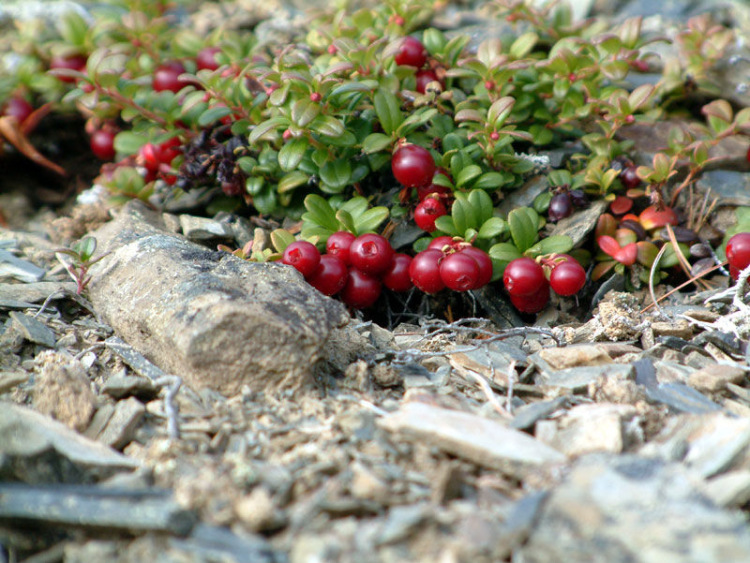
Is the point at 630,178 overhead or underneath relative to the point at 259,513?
overhead

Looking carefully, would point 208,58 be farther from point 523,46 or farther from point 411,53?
point 523,46

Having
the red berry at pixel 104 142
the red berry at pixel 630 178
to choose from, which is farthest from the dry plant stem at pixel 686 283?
the red berry at pixel 104 142

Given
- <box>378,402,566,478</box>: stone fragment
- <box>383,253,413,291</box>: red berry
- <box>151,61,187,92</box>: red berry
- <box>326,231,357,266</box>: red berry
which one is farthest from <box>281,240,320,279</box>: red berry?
<box>151,61,187,92</box>: red berry

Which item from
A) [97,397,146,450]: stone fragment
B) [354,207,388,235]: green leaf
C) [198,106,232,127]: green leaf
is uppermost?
[198,106,232,127]: green leaf

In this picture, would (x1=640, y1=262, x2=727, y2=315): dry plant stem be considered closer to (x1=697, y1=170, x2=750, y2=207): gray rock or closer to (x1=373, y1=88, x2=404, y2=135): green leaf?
(x1=697, y1=170, x2=750, y2=207): gray rock

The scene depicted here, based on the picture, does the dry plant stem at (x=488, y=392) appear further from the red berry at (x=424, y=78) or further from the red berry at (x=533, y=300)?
the red berry at (x=424, y=78)

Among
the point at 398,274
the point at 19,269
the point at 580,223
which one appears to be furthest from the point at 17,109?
the point at 580,223

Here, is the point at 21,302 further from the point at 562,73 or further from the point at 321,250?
the point at 562,73
